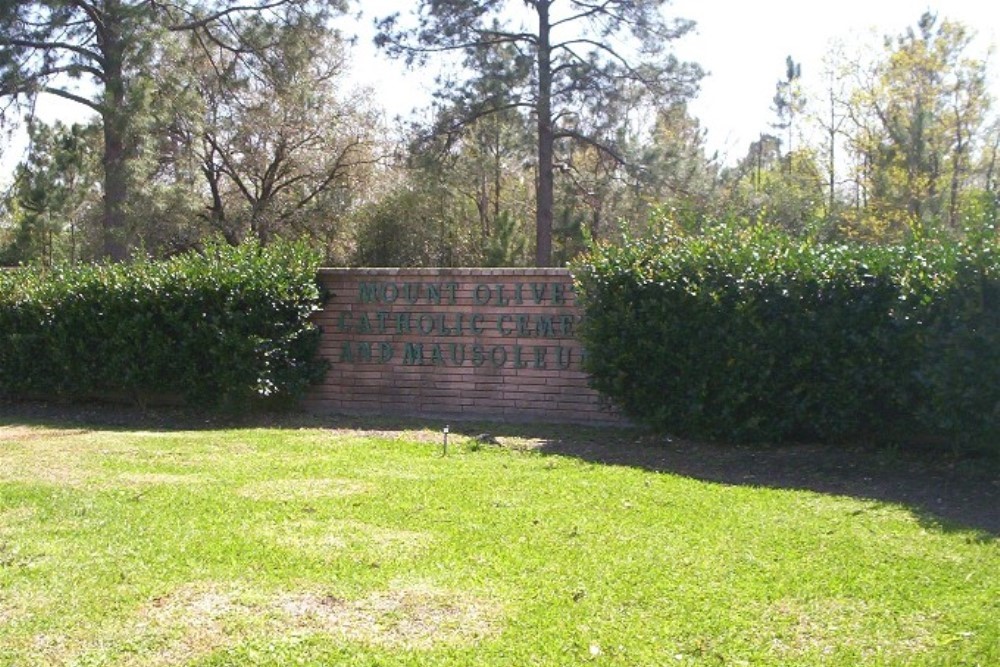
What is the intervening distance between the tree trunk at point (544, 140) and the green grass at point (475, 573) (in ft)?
49.7

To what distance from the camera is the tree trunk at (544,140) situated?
72.2 feet

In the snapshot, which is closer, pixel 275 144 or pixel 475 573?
pixel 475 573

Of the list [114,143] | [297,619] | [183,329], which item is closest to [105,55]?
[114,143]

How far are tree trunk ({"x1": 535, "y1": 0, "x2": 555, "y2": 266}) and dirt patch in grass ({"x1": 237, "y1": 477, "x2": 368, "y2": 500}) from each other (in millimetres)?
15479

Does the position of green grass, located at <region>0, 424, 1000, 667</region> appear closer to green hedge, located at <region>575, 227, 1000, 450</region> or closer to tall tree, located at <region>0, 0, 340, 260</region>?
green hedge, located at <region>575, 227, 1000, 450</region>

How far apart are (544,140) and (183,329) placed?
12376 mm

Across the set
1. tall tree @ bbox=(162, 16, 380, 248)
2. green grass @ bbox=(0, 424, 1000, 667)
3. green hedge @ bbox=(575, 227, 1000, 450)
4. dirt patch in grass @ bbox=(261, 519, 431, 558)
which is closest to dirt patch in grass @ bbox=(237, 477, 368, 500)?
green grass @ bbox=(0, 424, 1000, 667)

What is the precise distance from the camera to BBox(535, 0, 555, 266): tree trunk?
72.2ft

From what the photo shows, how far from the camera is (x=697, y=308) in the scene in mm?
9617

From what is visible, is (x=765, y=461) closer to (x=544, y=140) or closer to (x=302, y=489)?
(x=302, y=489)

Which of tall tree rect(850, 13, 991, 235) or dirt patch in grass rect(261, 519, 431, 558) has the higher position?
tall tree rect(850, 13, 991, 235)

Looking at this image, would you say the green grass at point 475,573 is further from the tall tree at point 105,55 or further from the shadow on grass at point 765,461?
the tall tree at point 105,55

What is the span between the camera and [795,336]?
9.24 m

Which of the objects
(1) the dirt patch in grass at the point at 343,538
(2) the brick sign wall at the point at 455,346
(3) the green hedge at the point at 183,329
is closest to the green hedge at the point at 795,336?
(2) the brick sign wall at the point at 455,346
